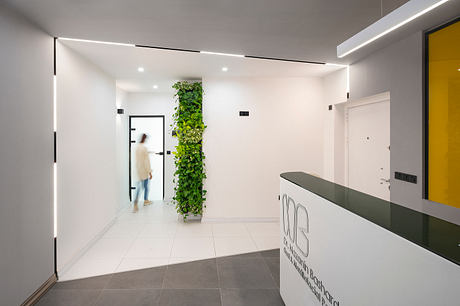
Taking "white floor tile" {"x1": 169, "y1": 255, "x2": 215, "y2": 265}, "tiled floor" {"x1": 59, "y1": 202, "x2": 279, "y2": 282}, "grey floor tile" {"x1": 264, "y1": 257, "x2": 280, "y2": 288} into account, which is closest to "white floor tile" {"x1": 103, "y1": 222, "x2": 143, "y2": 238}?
"tiled floor" {"x1": 59, "y1": 202, "x2": 279, "y2": 282}

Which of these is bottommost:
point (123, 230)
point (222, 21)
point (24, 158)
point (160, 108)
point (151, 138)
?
point (123, 230)

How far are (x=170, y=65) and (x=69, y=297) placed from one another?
3288mm

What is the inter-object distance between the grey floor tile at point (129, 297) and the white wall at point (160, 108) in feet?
12.9

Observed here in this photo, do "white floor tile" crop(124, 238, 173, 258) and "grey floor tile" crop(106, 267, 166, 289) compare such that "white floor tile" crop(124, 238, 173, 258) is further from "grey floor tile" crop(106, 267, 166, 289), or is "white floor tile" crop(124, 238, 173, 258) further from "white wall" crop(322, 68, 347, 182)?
"white wall" crop(322, 68, 347, 182)

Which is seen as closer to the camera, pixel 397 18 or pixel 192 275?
pixel 397 18

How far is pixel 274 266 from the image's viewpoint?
10.8ft

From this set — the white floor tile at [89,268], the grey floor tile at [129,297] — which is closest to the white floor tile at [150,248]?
the white floor tile at [89,268]

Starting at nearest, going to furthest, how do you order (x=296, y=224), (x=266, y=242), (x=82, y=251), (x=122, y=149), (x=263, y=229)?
(x=296, y=224) < (x=82, y=251) < (x=266, y=242) < (x=263, y=229) < (x=122, y=149)

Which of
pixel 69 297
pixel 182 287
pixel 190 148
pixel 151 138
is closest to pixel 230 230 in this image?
pixel 190 148

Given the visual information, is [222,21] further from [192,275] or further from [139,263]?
[139,263]

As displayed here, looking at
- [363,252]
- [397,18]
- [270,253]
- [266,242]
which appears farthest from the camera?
[266,242]

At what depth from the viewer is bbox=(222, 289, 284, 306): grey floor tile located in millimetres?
2531

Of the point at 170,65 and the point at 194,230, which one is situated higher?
the point at 170,65

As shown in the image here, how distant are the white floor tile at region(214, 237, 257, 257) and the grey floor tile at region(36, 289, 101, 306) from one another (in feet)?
5.21
